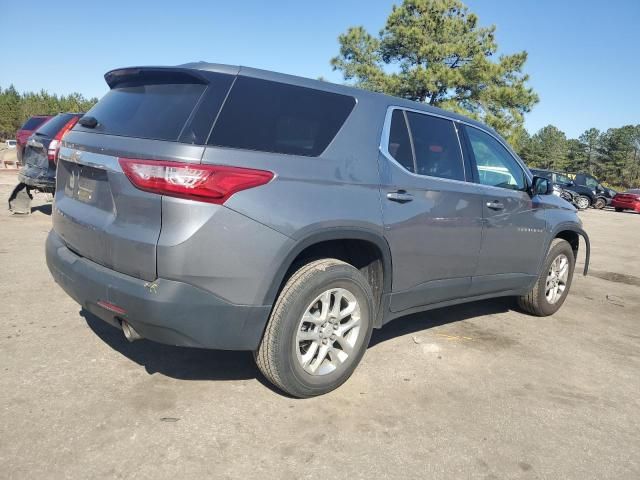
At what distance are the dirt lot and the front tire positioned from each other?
0.54ft

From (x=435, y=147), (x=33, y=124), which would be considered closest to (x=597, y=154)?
(x=33, y=124)

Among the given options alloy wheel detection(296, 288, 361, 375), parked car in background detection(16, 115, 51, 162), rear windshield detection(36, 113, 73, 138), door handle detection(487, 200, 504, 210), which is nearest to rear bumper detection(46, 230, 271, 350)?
alloy wheel detection(296, 288, 361, 375)

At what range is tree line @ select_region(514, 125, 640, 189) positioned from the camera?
282 ft

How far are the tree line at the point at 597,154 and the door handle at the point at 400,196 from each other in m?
87.0

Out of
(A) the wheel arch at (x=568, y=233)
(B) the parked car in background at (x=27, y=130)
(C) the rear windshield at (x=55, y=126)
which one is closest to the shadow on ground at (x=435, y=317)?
(A) the wheel arch at (x=568, y=233)

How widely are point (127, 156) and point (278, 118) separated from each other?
2.68 ft

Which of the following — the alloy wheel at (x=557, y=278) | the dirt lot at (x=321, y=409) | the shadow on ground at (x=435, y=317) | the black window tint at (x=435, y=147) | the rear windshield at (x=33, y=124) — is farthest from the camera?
the rear windshield at (x=33, y=124)

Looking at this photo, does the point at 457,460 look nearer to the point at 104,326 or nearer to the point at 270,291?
the point at 270,291

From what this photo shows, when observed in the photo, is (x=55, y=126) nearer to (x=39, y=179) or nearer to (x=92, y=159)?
(x=39, y=179)

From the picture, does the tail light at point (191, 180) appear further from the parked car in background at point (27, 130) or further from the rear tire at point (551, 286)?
the parked car in background at point (27, 130)

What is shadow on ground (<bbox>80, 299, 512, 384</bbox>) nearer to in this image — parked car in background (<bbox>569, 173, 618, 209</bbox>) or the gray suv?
the gray suv

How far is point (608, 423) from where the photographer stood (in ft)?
10.2

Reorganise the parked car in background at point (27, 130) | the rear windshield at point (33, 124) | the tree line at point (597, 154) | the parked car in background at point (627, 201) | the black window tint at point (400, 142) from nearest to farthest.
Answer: the black window tint at point (400, 142) < the parked car in background at point (27, 130) < the rear windshield at point (33, 124) < the parked car in background at point (627, 201) < the tree line at point (597, 154)

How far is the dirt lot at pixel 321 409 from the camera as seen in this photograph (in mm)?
2471
